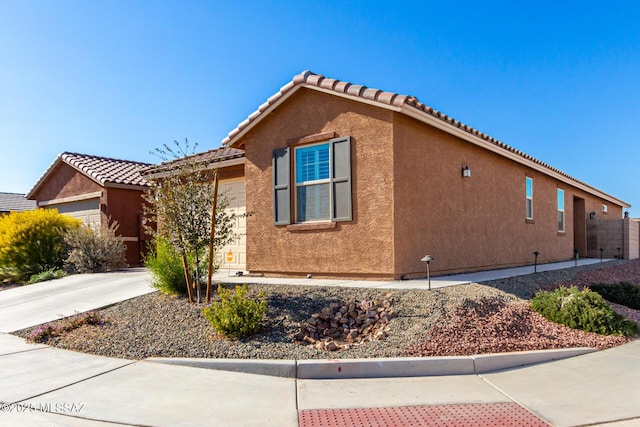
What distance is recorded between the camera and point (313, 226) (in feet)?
29.4

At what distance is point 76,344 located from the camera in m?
5.95

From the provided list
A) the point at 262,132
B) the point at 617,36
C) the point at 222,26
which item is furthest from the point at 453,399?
the point at 617,36

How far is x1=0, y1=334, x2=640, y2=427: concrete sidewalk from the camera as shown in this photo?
3.67 meters

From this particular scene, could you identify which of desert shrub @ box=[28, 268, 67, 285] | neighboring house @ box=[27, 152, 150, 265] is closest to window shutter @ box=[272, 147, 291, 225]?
neighboring house @ box=[27, 152, 150, 265]

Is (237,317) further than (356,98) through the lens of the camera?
No

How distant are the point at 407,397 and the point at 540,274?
26.4 feet

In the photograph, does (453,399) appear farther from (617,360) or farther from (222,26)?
(222,26)

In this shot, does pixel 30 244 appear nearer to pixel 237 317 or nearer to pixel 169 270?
pixel 169 270

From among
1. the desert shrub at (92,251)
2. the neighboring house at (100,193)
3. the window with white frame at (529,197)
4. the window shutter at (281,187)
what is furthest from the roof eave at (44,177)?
the window with white frame at (529,197)

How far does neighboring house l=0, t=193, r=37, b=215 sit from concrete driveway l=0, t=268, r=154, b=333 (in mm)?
20194

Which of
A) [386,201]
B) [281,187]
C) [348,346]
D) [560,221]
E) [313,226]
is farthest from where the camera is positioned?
[560,221]

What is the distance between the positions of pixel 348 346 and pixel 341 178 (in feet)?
12.6

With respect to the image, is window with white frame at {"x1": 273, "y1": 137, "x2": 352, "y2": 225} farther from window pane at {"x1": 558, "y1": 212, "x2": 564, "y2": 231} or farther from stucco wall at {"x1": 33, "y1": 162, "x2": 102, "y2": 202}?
window pane at {"x1": 558, "y1": 212, "x2": 564, "y2": 231}

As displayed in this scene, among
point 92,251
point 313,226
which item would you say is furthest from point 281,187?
point 92,251
